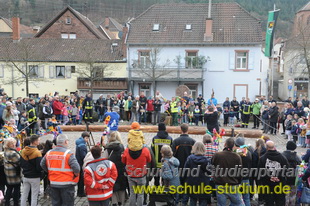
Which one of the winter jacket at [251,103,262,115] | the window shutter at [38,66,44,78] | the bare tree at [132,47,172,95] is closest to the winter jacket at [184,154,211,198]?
the winter jacket at [251,103,262,115]

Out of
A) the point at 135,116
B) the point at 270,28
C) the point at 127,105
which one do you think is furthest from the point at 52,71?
the point at 270,28

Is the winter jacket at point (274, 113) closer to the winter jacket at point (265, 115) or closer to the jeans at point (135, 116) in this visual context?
the winter jacket at point (265, 115)

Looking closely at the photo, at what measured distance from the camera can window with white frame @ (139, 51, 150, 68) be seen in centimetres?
3091

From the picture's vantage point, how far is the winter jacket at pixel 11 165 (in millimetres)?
7367

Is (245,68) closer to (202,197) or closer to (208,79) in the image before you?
(208,79)

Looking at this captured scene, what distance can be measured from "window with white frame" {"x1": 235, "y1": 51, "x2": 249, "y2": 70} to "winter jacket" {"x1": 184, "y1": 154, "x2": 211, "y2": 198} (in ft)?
80.1

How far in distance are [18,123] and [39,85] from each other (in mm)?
19778

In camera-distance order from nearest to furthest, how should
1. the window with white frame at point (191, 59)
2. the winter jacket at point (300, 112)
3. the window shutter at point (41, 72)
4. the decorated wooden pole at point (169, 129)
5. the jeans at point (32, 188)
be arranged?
the jeans at point (32, 188)
the winter jacket at point (300, 112)
the decorated wooden pole at point (169, 129)
the window with white frame at point (191, 59)
the window shutter at point (41, 72)

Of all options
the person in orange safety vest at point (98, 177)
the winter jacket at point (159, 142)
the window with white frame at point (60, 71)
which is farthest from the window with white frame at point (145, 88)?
the person in orange safety vest at point (98, 177)

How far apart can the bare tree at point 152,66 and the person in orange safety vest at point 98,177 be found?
75.3 ft

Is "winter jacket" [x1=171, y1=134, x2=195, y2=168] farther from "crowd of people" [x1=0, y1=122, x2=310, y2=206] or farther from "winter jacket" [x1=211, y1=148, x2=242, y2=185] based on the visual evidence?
"winter jacket" [x1=211, y1=148, x2=242, y2=185]

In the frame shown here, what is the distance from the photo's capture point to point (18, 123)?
15.4 m

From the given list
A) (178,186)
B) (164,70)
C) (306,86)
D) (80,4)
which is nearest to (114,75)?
(164,70)

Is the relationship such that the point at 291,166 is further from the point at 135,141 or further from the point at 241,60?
the point at 241,60
